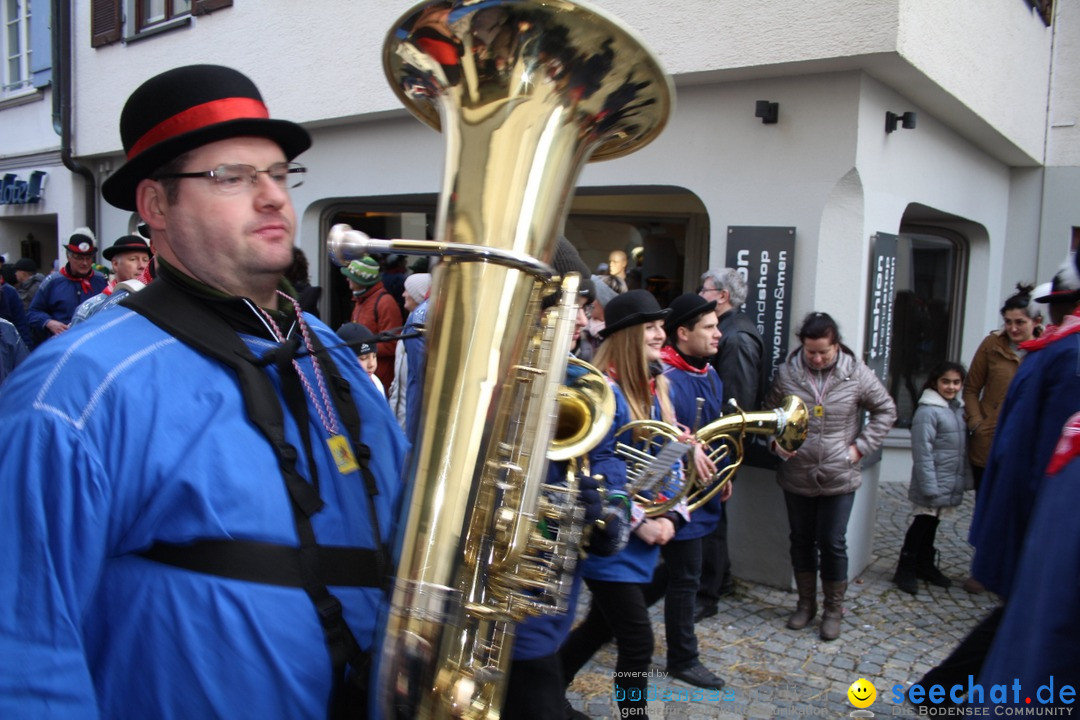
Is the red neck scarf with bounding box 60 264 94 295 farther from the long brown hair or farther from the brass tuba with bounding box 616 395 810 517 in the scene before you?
the brass tuba with bounding box 616 395 810 517

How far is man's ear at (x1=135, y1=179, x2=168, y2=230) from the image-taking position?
1.41m

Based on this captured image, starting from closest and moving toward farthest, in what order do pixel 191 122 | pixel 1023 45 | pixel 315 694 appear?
pixel 315 694, pixel 191 122, pixel 1023 45

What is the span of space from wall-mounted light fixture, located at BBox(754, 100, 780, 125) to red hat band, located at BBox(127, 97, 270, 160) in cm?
399

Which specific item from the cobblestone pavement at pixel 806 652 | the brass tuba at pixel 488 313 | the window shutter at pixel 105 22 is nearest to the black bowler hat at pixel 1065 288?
the cobblestone pavement at pixel 806 652

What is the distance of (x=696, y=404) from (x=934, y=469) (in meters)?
2.05

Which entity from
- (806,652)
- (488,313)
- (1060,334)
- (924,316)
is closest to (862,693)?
(806,652)

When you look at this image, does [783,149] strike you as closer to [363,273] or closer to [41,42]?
[363,273]

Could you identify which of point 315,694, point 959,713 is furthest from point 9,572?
point 959,713

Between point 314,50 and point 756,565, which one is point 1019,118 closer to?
point 756,565

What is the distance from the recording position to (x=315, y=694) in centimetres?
127

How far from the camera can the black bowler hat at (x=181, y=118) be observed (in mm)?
1362

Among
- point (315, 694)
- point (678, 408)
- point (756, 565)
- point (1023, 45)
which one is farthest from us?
point (1023, 45)

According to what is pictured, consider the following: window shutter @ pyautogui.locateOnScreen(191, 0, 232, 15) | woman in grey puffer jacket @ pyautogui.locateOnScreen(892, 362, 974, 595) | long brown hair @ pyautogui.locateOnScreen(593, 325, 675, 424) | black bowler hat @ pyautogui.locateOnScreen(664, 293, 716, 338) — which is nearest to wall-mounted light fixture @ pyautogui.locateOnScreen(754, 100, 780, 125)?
black bowler hat @ pyautogui.locateOnScreen(664, 293, 716, 338)

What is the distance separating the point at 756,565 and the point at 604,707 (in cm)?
194
